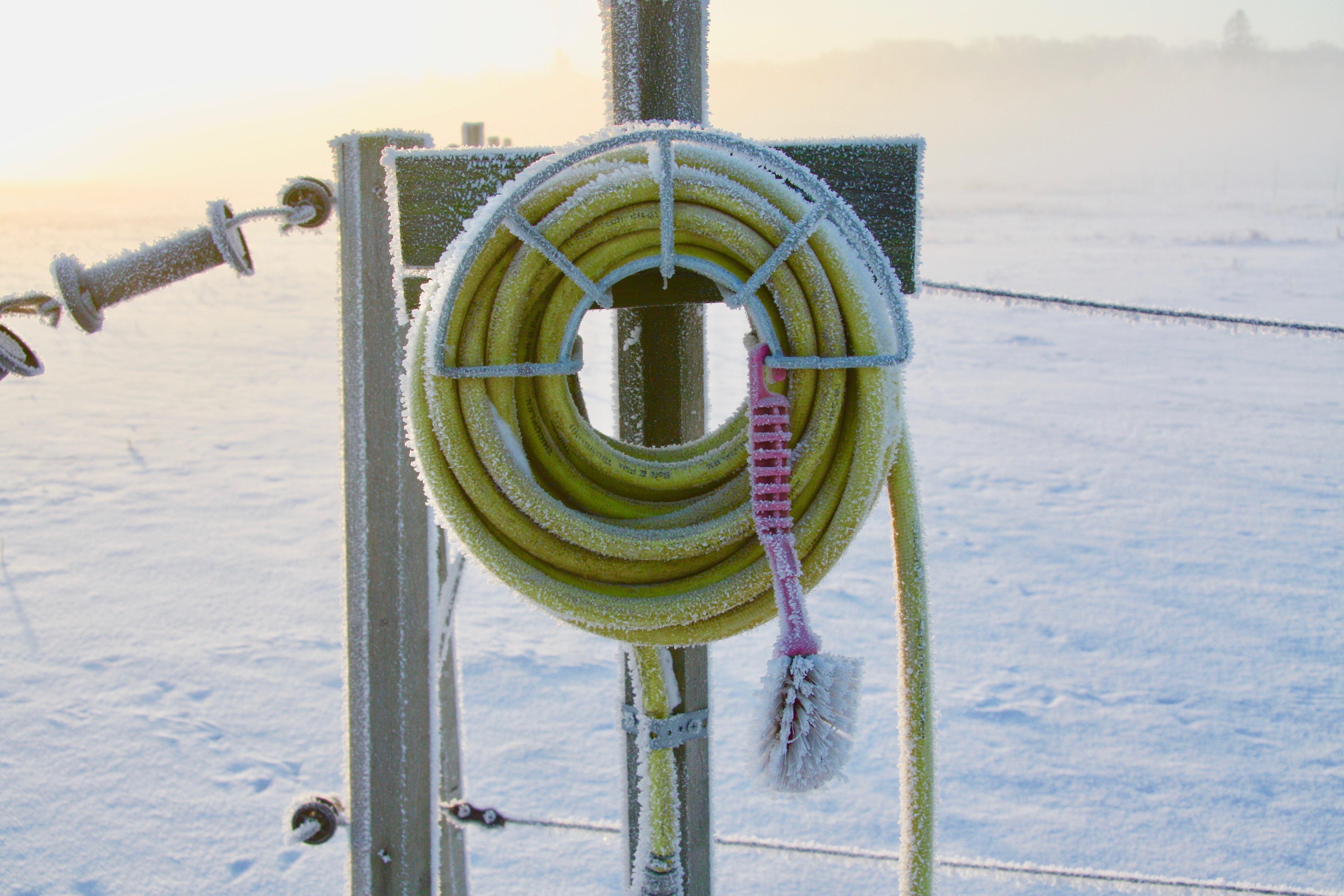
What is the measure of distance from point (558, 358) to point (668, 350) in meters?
0.23

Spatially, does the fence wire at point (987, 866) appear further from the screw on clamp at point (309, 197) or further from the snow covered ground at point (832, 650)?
the screw on clamp at point (309, 197)

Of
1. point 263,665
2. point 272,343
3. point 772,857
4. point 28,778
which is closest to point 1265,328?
point 772,857

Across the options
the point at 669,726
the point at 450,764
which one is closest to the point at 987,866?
the point at 669,726

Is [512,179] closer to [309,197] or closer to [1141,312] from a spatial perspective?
[309,197]

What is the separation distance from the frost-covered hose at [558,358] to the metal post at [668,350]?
16cm

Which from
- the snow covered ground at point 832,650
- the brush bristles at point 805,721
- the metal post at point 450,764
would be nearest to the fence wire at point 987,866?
the metal post at point 450,764

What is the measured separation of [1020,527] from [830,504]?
421 cm

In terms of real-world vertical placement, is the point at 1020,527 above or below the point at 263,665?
above

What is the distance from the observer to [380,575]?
4.47 feet

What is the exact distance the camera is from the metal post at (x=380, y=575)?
1.31 m

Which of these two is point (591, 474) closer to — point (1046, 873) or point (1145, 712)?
point (1046, 873)

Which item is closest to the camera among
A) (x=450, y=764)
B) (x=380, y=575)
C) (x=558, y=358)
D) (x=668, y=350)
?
(x=558, y=358)

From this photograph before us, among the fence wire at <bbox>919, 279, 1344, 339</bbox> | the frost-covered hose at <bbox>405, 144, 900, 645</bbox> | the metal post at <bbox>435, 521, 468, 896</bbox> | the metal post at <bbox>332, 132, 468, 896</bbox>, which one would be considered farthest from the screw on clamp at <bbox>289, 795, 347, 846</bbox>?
the fence wire at <bbox>919, 279, 1344, 339</bbox>

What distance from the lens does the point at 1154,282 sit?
13.5m
